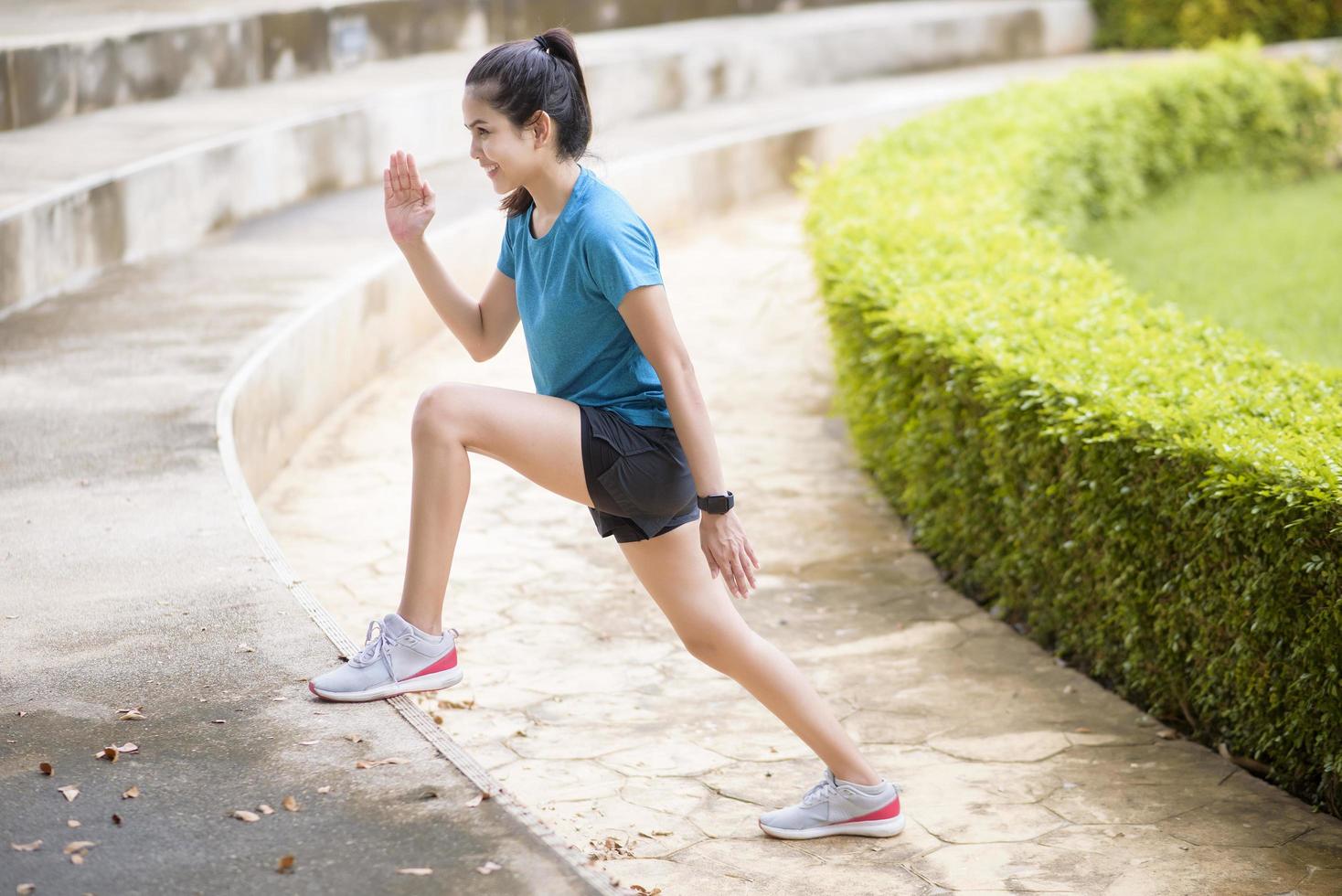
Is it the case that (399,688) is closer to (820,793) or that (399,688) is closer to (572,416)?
(572,416)

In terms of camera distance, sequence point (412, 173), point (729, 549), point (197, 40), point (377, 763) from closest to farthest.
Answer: point (377, 763) < point (729, 549) < point (412, 173) < point (197, 40)

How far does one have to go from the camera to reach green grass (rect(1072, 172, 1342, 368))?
26.9 ft

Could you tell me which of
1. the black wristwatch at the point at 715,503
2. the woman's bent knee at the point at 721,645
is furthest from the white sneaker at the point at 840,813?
the black wristwatch at the point at 715,503

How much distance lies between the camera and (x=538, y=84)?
2.85 metres

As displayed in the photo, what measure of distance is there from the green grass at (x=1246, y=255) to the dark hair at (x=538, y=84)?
15.5ft

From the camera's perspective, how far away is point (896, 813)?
3.34m

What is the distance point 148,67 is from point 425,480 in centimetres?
684

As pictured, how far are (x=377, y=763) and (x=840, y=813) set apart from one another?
1094 millimetres

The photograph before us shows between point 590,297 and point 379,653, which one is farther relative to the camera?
point 379,653

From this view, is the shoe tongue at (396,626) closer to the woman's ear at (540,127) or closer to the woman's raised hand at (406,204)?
the woman's raised hand at (406,204)

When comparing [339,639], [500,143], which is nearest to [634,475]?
[500,143]

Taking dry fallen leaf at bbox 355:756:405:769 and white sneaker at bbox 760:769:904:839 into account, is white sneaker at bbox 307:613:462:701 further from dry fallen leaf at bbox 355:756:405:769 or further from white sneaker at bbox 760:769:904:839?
white sneaker at bbox 760:769:904:839

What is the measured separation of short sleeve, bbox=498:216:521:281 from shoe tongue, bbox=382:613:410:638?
74cm

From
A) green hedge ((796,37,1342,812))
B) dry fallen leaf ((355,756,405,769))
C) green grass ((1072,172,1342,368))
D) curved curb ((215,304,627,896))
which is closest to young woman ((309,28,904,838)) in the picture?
curved curb ((215,304,627,896))
